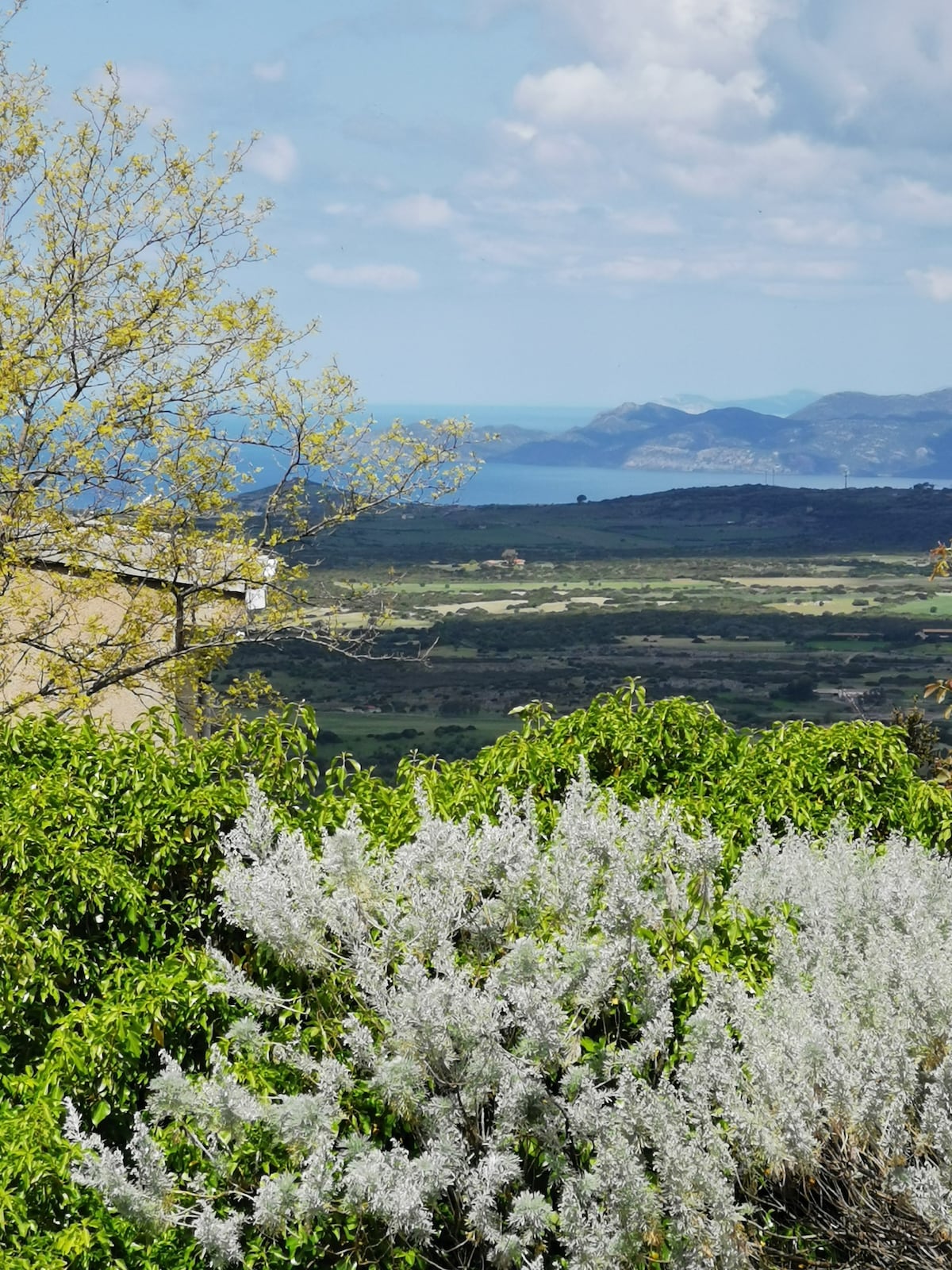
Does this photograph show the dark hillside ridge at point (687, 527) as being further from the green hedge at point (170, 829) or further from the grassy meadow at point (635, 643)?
the green hedge at point (170, 829)

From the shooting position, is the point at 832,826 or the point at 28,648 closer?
the point at 832,826

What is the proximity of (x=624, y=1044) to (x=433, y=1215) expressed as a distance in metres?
0.74

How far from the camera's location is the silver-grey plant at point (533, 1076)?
3.51 m

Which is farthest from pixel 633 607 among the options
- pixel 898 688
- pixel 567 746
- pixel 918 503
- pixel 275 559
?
pixel 567 746

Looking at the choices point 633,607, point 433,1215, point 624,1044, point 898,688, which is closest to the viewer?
point 433,1215

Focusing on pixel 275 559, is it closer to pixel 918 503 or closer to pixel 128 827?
pixel 128 827

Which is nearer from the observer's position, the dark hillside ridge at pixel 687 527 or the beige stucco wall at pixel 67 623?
the beige stucco wall at pixel 67 623

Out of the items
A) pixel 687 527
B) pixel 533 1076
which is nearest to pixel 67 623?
pixel 533 1076

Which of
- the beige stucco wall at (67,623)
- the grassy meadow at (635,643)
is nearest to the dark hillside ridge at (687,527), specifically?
the grassy meadow at (635,643)

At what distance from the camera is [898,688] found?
1608 inches

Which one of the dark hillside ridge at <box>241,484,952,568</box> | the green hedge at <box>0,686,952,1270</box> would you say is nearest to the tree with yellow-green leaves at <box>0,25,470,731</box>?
the green hedge at <box>0,686,952,1270</box>

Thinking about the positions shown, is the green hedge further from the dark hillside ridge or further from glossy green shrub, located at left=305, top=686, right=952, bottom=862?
the dark hillside ridge

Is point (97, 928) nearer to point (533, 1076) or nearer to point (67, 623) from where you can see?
point (533, 1076)

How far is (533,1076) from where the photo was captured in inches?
145
